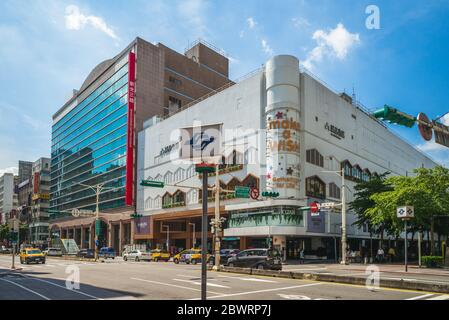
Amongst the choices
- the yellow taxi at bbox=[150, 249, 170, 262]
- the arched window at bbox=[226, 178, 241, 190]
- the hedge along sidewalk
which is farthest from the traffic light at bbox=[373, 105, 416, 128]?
the yellow taxi at bbox=[150, 249, 170, 262]

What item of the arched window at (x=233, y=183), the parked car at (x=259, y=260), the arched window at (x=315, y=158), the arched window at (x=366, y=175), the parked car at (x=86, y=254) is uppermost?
the arched window at (x=315, y=158)

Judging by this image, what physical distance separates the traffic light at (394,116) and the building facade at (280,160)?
3138cm

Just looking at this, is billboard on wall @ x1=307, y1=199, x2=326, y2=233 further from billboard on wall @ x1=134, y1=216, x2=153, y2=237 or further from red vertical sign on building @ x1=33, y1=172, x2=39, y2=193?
red vertical sign on building @ x1=33, y1=172, x2=39, y2=193

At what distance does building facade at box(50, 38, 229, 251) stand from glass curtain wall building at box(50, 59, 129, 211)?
19 cm

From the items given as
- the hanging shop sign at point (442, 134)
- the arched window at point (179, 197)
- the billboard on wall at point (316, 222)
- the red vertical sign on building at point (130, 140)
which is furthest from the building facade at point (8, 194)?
the hanging shop sign at point (442, 134)

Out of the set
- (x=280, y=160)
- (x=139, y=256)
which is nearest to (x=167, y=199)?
(x=139, y=256)

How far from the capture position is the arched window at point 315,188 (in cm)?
5359

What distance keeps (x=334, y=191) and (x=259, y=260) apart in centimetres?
3350

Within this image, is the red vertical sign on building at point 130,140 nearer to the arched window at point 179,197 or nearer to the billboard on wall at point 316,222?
the arched window at point 179,197

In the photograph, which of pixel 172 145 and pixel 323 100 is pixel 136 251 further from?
pixel 323 100

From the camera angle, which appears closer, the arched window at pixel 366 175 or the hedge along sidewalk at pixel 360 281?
the hedge along sidewalk at pixel 360 281

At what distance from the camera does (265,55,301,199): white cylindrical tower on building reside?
5081 cm

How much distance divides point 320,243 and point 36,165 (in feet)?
389
